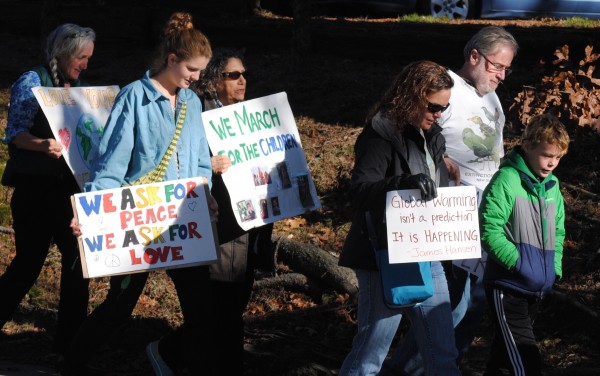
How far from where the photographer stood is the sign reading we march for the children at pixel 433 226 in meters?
4.95

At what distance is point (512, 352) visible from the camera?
537 cm

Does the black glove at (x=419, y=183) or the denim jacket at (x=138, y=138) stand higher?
the denim jacket at (x=138, y=138)

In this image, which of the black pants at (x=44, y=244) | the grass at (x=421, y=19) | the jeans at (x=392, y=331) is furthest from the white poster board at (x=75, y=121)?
the grass at (x=421, y=19)

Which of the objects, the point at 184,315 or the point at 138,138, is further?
the point at 184,315

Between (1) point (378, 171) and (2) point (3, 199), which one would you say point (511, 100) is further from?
(1) point (378, 171)

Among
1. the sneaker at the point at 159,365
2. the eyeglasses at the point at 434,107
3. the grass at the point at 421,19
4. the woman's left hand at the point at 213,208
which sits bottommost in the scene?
the sneaker at the point at 159,365

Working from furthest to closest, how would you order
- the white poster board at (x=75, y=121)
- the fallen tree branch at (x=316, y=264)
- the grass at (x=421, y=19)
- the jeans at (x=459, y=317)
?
the grass at (x=421, y=19) < the fallen tree branch at (x=316, y=264) < the white poster board at (x=75, y=121) < the jeans at (x=459, y=317)

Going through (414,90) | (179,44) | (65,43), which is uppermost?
(65,43)

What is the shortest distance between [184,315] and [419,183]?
4.67 feet

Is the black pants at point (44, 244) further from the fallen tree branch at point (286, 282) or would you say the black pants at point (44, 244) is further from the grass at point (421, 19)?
the grass at point (421, 19)

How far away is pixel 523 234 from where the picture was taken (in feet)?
17.5

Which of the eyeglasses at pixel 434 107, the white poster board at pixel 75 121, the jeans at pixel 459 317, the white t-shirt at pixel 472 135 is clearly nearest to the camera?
the eyeglasses at pixel 434 107

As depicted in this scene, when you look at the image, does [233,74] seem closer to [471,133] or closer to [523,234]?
[471,133]

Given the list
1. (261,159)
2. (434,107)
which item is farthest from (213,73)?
(434,107)
